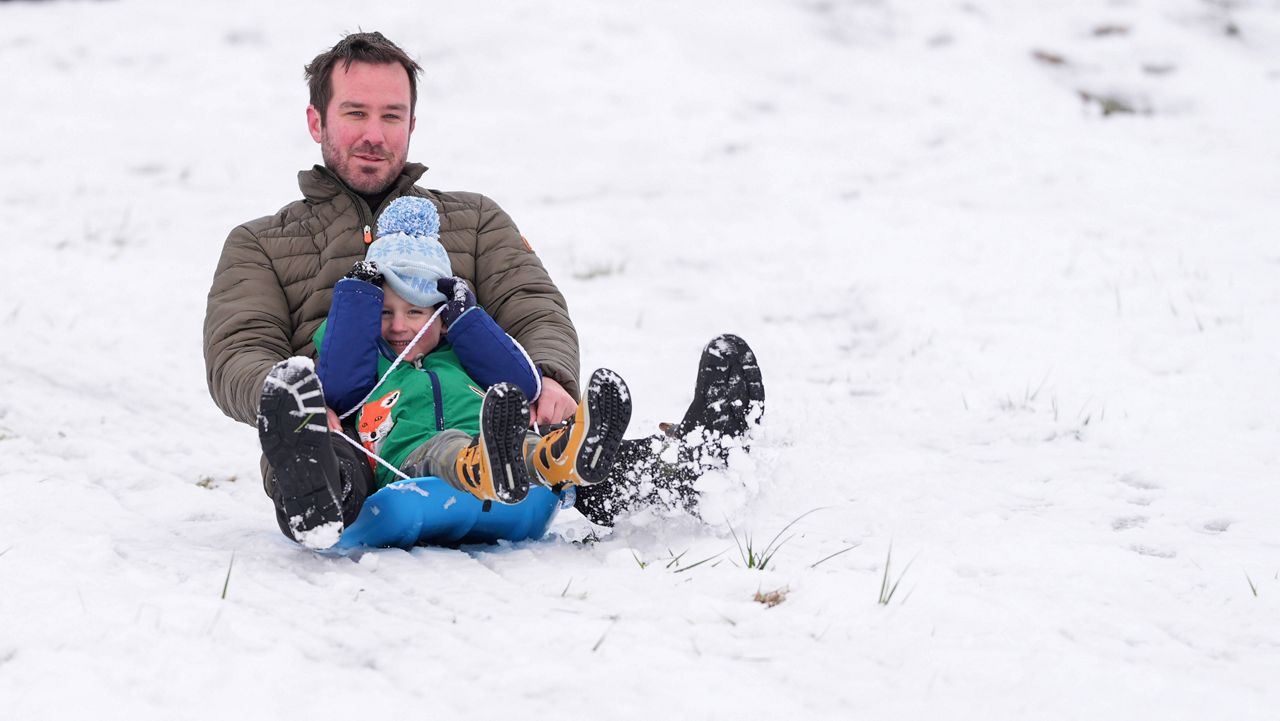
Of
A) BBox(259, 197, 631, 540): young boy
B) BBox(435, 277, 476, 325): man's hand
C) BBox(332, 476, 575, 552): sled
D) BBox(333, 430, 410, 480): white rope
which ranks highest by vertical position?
BBox(435, 277, 476, 325): man's hand

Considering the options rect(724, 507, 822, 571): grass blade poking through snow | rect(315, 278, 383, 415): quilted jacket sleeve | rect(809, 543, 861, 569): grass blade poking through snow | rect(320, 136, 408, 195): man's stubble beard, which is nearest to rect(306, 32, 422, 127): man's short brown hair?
rect(320, 136, 408, 195): man's stubble beard

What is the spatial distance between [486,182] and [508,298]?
172 inches

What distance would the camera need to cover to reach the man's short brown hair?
3.40 m

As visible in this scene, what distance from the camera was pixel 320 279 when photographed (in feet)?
10.8

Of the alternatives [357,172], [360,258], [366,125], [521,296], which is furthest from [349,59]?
[521,296]

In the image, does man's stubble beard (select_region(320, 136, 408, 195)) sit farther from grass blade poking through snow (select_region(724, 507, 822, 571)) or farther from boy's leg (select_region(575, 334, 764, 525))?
grass blade poking through snow (select_region(724, 507, 822, 571))

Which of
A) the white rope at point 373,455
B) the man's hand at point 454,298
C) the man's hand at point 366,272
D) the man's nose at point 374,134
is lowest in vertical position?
the white rope at point 373,455

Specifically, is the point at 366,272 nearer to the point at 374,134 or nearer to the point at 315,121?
the point at 374,134

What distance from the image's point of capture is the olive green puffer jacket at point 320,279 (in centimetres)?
309

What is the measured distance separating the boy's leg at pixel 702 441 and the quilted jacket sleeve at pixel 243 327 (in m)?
1.05

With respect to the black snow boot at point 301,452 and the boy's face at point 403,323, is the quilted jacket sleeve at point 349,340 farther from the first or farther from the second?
the black snow boot at point 301,452

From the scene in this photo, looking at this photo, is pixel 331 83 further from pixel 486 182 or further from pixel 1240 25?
pixel 1240 25

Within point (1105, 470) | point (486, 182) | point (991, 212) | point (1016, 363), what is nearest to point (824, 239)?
point (991, 212)

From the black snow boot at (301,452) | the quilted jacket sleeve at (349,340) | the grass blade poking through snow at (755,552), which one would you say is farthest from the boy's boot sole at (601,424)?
the quilted jacket sleeve at (349,340)
